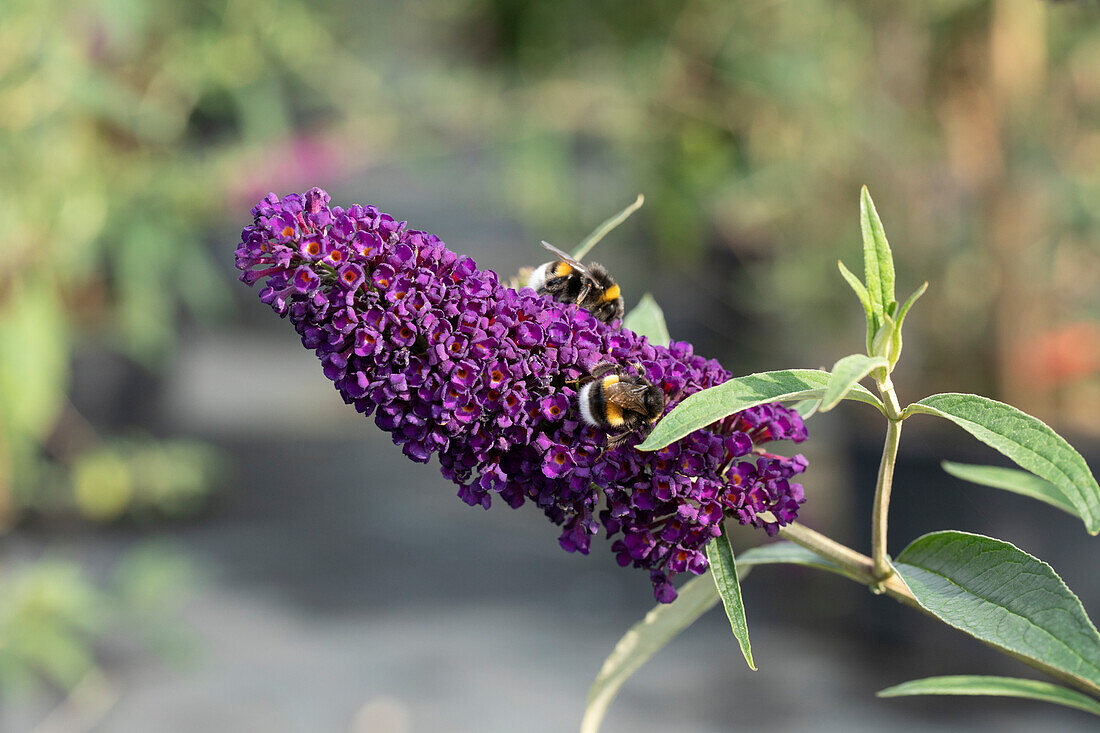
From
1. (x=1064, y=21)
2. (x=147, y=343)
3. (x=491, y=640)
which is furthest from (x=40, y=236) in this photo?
(x=1064, y=21)

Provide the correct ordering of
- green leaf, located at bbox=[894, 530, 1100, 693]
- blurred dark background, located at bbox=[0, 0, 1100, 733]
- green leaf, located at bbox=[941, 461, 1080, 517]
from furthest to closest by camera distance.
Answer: blurred dark background, located at bbox=[0, 0, 1100, 733] → green leaf, located at bbox=[941, 461, 1080, 517] → green leaf, located at bbox=[894, 530, 1100, 693]

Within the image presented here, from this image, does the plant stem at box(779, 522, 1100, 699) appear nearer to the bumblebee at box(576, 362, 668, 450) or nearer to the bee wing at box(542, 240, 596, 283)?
the bumblebee at box(576, 362, 668, 450)

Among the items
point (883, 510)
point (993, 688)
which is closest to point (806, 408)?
point (883, 510)

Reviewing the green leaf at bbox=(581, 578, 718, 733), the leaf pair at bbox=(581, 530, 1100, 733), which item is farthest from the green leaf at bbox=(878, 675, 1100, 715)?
the green leaf at bbox=(581, 578, 718, 733)

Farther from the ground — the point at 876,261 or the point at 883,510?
the point at 876,261

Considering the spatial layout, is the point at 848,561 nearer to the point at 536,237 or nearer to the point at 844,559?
the point at 844,559

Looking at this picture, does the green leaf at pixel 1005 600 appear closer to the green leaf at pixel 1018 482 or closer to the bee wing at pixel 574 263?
the green leaf at pixel 1018 482

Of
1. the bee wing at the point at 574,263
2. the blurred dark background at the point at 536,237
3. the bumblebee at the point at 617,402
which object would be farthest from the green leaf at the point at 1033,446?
the blurred dark background at the point at 536,237

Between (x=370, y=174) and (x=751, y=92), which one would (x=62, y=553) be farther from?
(x=751, y=92)
